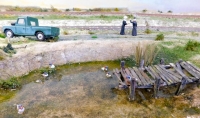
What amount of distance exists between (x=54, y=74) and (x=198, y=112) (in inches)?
297

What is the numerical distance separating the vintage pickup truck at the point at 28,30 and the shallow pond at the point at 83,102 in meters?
5.22

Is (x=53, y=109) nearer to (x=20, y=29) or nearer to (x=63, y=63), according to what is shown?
(x=63, y=63)

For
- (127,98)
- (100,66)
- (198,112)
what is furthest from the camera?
(100,66)

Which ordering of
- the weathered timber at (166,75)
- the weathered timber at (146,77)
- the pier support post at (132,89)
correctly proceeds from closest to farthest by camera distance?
the pier support post at (132,89), the weathered timber at (146,77), the weathered timber at (166,75)

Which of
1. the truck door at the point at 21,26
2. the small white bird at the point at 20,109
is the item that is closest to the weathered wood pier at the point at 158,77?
the small white bird at the point at 20,109

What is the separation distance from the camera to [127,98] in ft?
32.7

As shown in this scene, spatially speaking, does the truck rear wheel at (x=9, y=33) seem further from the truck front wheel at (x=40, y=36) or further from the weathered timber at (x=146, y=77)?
the weathered timber at (x=146, y=77)

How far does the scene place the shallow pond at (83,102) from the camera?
8.87 meters

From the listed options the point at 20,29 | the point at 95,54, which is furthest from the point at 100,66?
the point at 20,29

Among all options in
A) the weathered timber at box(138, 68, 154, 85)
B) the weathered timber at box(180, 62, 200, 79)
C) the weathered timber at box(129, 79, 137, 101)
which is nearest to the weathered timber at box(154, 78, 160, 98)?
the weathered timber at box(138, 68, 154, 85)

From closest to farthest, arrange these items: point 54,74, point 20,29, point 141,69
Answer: point 141,69 → point 54,74 → point 20,29

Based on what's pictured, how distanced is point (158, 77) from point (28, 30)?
11113 millimetres

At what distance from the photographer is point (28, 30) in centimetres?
1666

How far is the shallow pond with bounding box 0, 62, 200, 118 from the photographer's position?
887cm
